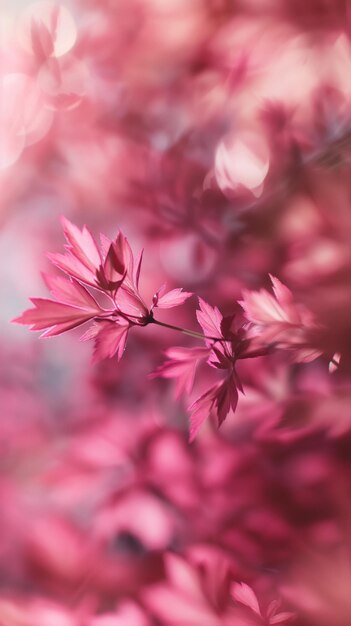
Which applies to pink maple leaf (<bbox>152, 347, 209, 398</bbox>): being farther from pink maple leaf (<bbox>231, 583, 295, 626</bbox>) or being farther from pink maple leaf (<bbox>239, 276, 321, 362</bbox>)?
pink maple leaf (<bbox>231, 583, 295, 626</bbox>)

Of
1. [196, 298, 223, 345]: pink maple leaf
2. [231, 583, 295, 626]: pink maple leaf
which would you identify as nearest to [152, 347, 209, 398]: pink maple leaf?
[196, 298, 223, 345]: pink maple leaf

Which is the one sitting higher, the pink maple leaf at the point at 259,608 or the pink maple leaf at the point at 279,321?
the pink maple leaf at the point at 279,321

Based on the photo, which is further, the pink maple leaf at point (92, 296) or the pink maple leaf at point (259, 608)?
the pink maple leaf at point (259, 608)

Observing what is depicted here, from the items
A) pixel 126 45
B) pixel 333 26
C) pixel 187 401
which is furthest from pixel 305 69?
pixel 187 401


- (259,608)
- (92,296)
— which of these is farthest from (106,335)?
(259,608)

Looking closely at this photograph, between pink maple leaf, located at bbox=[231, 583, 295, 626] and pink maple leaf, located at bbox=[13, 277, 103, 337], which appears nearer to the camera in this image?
pink maple leaf, located at bbox=[13, 277, 103, 337]

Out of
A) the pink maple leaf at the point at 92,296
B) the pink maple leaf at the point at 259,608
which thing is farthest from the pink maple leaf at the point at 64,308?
the pink maple leaf at the point at 259,608

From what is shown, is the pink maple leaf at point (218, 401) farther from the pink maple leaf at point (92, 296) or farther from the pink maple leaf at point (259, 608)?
the pink maple leaf at point (259, 608)

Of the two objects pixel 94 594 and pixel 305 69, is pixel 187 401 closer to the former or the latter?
pixel 94 594

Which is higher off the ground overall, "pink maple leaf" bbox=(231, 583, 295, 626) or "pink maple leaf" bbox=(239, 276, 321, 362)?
"pink maple leaf" bbox=(239, 276, 321, 362)

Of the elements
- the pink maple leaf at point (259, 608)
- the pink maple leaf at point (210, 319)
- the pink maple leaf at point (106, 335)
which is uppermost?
the pink maple leaf at point (106, 335)

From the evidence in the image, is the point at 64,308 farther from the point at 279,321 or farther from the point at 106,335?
the point at 279,321
